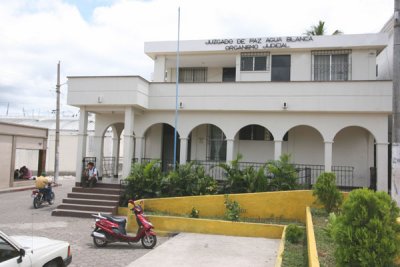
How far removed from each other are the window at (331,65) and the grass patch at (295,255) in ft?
33.6

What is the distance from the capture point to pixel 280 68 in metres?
17.6

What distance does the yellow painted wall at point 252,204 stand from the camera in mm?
12547

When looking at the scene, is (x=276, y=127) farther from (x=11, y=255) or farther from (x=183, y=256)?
(x=11, y=255)

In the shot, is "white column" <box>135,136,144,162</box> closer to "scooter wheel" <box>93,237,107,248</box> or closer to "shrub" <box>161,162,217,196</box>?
"shrub" <box>161,162,217,196</box>

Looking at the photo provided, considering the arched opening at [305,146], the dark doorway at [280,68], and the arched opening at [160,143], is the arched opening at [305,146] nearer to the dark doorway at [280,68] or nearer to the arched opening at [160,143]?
the dark doorway at [280,68]

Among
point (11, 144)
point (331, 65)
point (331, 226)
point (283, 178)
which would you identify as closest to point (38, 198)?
point (11, 144)

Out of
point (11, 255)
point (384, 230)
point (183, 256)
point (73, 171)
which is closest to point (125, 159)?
point (183, 256)

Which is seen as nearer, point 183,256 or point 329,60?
point 183,256

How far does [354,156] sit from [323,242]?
10006 mm

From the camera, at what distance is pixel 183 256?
8.78 metres

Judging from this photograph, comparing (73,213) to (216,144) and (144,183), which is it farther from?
(216,144)

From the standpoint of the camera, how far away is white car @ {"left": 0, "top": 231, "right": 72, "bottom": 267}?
4.94 m

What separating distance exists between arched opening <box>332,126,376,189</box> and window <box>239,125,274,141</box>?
3.12m

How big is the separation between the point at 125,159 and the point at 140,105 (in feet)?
7.88
